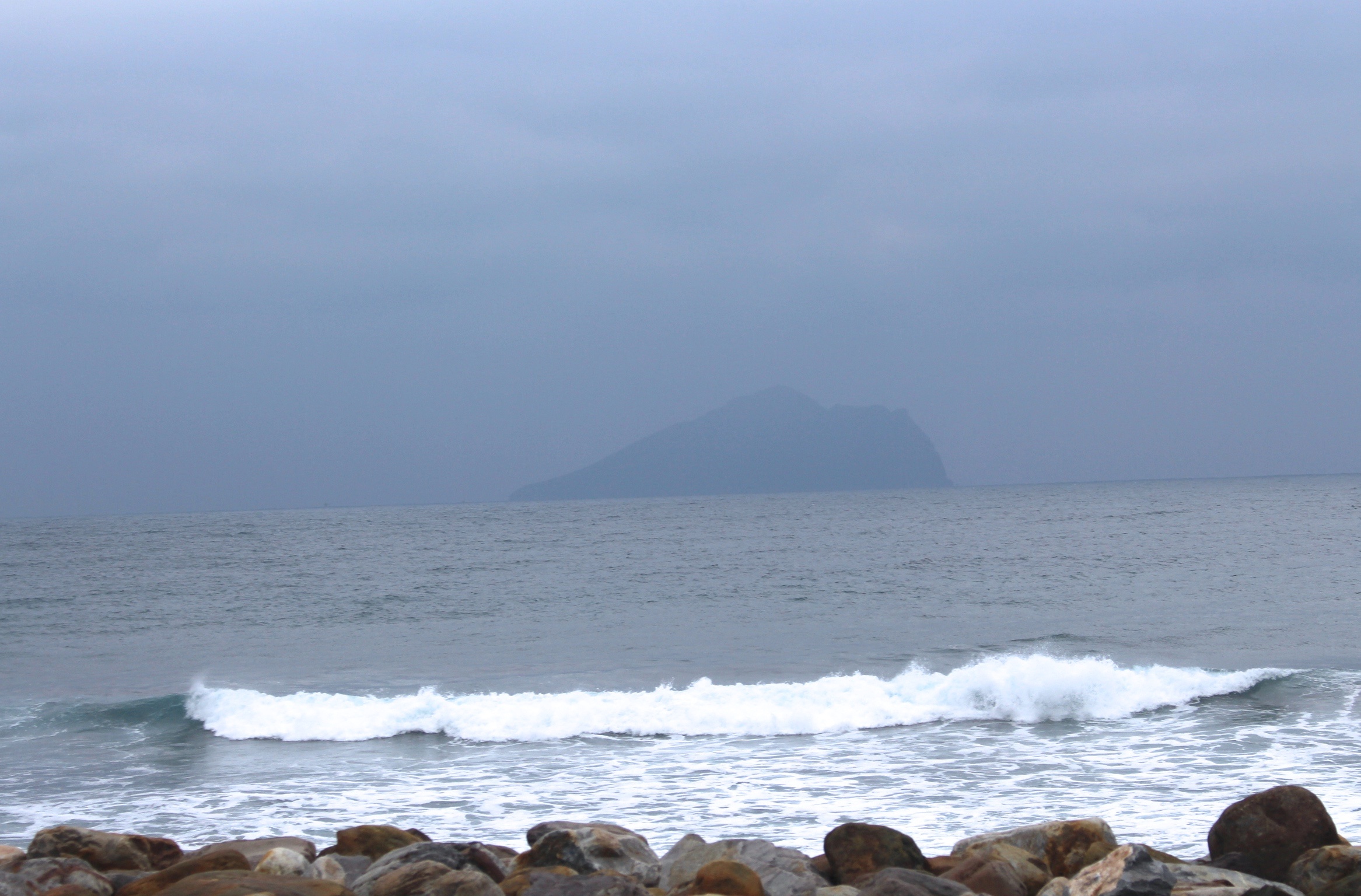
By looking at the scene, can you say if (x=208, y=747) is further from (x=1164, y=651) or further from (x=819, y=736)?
(x=1164, y=651)

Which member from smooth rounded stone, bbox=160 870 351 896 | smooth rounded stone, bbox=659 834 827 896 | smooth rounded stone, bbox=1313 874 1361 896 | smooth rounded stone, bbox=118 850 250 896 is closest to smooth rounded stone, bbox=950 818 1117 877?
smooth rounded stone, bbox=659 834 827 896

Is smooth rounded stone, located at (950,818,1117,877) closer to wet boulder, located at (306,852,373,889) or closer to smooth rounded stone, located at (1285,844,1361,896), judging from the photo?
smooth rounded stone, located at (1285,844,1361,896)

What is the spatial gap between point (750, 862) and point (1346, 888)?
410cm

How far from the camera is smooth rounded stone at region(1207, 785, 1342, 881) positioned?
790cm

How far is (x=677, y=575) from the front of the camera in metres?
45.3

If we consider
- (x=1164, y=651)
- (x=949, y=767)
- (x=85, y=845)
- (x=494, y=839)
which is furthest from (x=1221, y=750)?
(x=85, y=845)

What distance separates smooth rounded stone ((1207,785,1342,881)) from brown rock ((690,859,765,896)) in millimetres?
3782

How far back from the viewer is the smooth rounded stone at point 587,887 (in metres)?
6.87

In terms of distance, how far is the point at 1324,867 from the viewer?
7371mm

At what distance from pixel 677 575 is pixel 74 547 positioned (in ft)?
161

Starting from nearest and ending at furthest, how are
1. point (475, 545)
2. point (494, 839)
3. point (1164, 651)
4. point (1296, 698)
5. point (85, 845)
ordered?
1. point (85, 845)
2. point (494, 839)
3. point (1296, 698)
4. point (1164, 651)
5. point (475, 545)

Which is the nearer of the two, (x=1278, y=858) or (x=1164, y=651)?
(x=1278, y=858)

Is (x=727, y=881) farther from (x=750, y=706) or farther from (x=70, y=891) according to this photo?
(x=750, y=706)

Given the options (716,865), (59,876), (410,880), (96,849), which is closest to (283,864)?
(410,880)
